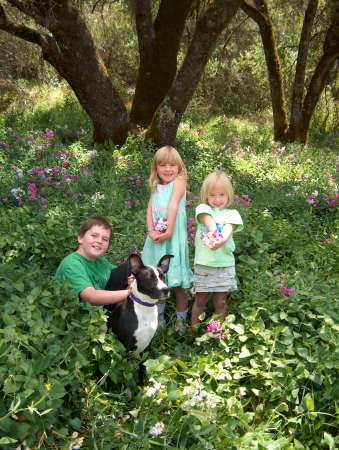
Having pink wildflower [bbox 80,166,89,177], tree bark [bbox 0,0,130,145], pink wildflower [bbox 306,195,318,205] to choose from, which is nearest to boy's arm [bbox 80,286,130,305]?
pink wildflower [bbox 80,166,89,177]

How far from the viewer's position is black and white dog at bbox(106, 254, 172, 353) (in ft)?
12.3

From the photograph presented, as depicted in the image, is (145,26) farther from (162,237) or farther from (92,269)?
(92,269)

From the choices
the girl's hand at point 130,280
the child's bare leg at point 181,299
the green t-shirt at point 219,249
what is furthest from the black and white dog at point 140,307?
the child's bare leg at point 181,299

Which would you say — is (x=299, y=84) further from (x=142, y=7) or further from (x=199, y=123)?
Answer: (x=142, y=7)

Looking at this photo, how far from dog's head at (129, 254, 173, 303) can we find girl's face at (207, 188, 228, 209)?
3.21ft

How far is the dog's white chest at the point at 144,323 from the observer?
3799 mm

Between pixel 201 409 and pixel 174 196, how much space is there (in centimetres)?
211

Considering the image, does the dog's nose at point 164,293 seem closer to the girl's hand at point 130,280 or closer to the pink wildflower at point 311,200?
the girl's hand at point 130,280

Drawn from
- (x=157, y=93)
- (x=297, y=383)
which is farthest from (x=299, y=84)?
(x=297, y=383)

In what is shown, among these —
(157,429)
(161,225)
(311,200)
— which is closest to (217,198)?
(161,225)

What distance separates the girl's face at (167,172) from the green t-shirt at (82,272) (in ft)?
3.27

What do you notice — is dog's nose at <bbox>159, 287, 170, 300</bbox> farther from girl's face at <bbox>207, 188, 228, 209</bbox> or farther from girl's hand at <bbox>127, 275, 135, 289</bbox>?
girl's face at <bbox>207, 188, 228, 209</bbox>

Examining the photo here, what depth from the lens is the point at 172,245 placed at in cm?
481

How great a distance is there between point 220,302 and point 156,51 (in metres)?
7.75
